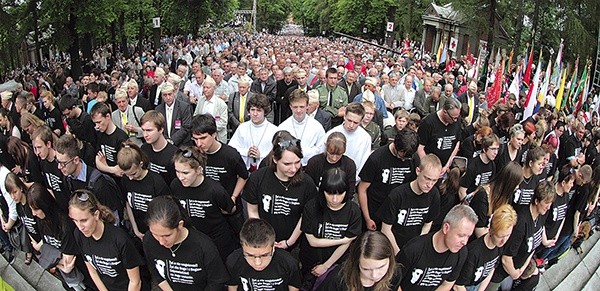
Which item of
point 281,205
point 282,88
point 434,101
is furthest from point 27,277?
point 434,101

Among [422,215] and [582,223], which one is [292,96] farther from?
[582,223]

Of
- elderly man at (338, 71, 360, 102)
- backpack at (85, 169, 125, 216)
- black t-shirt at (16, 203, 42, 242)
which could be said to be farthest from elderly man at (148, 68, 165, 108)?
backpack at (85, 169, 125, 216)

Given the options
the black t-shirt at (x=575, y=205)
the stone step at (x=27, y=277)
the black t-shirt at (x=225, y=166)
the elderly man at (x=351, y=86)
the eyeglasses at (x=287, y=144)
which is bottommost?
the stone step at (x=27, y=277)

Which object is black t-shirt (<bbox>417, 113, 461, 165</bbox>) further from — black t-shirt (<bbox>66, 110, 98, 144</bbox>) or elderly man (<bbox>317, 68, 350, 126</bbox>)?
black t-shirt (<bbox>66, 110, 98, 144</bbox>)

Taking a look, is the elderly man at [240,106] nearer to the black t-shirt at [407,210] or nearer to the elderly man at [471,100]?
the black t-shirt at [407,210]

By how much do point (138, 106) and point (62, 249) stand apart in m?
3.50

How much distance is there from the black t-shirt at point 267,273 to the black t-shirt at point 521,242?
2.16m

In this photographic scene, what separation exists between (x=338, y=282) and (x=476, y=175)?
274cm

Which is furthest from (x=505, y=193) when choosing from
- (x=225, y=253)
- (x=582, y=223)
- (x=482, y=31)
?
(x=482, y=31)

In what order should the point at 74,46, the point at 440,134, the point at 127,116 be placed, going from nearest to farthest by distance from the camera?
the point at 440,134
the point at 127,116
the point at 74,46

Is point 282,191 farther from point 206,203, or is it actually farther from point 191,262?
point 191,262

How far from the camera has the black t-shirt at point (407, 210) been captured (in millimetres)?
4188

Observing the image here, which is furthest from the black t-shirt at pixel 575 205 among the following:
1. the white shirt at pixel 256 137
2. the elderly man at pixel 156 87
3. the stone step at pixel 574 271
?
the elderly man at pixel 156 87

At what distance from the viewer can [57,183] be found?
4.71m
